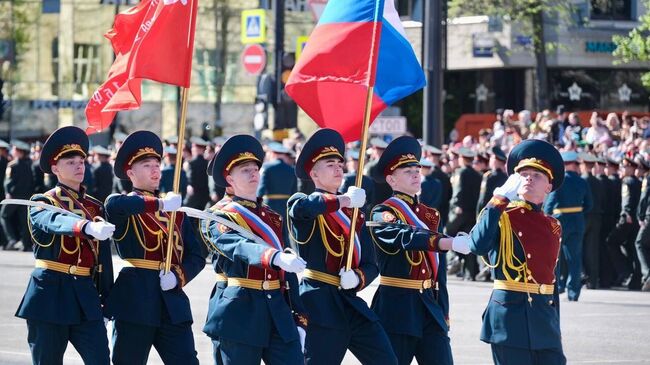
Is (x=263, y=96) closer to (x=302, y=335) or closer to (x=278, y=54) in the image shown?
(x=278, y=54)

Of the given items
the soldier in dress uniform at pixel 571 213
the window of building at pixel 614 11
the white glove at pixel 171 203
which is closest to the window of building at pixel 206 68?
the window of building at pixel 614 11

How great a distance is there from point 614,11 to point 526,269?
33254 mm

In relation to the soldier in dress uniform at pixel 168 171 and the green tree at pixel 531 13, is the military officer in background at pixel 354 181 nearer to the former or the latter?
the soldier in dress uniform at pixel 168 171

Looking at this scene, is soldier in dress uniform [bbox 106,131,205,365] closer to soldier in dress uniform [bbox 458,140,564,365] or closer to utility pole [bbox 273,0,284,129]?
soldier in dress uniform [bbox 458,140,564,365]

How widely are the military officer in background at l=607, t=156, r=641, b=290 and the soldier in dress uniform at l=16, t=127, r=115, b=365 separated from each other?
11.9 m

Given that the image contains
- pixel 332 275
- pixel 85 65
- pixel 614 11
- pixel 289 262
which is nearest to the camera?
pixel 289 262

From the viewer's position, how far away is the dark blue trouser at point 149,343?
9.73 meters

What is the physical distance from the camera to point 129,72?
1046 cm

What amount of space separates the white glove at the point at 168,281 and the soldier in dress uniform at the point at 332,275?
81cm

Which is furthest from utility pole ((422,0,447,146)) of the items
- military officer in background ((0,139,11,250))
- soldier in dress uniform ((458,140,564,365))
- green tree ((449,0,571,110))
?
soldier in dress uniform ((458,140,564,365))

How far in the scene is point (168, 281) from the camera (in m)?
9.77

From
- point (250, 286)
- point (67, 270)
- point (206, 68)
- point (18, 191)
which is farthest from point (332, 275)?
point (206, 68)

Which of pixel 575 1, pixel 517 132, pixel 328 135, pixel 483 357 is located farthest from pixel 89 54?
pixel 328 135

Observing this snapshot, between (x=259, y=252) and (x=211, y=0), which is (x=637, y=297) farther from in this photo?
(x=211, y=0)
